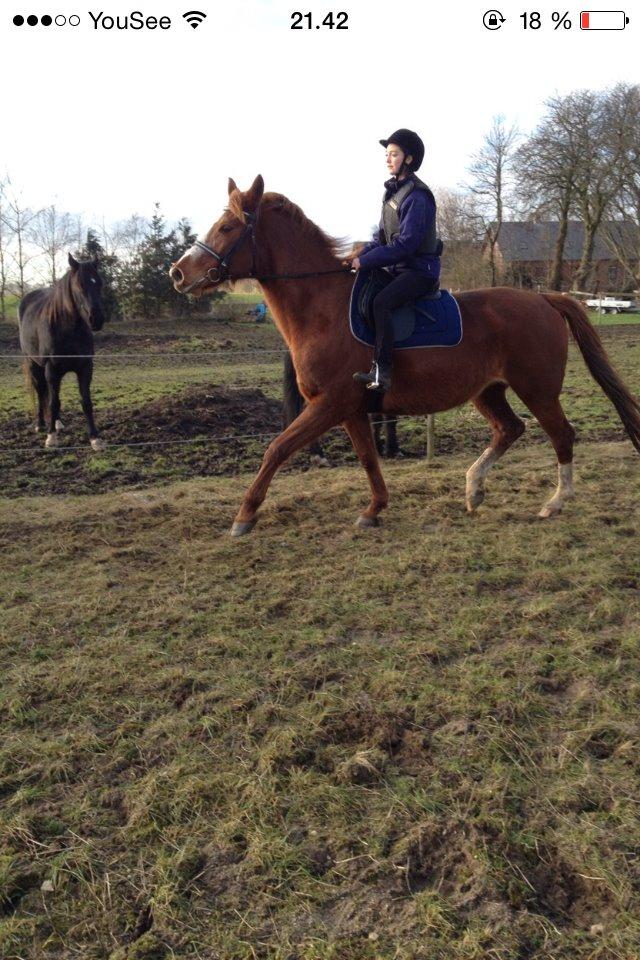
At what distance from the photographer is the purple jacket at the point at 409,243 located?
4965 millimetres

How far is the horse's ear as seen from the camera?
517cm

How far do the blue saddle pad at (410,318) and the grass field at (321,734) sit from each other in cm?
140

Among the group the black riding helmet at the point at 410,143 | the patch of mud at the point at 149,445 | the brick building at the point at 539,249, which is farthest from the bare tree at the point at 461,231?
the black riding helmet at the point at 410,143

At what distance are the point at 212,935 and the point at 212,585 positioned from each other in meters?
2.63

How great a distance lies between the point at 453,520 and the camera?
18.8 ft

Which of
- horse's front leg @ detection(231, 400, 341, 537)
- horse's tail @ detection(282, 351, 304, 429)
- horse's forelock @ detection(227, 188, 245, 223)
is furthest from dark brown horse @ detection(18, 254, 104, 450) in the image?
horse's forelock @ detection(227, 188, 245, 223)

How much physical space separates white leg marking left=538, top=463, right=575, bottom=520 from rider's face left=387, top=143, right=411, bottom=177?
2.63 metres

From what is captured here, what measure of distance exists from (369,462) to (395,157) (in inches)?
87.0

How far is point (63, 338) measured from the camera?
9.35 m

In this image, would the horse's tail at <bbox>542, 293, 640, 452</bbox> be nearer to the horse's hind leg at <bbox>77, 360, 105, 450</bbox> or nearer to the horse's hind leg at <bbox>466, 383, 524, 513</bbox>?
the horse's hind leg at <bbox>466, 383, 524, 513</bbox>

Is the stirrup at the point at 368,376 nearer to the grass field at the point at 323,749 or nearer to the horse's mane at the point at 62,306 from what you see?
the grass field at the point at 323,749

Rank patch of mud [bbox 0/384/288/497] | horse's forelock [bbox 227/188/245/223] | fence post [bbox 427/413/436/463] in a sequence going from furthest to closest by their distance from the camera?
fence post [bbox 427/413/436/463]
patch of mud [bbox 0/384/288/497]
horse's forelock [bbox 227/188/245/223]

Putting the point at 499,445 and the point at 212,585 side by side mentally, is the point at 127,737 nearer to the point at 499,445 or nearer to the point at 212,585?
the point at 212,585

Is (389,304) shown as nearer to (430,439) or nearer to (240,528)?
(240,528)
